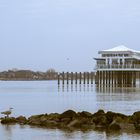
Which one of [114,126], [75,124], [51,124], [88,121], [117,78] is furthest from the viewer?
[117,78]

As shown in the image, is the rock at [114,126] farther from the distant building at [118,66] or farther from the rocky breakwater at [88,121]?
the distant building at [118,66]

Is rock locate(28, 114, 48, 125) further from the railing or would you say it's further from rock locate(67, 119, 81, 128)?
the railing

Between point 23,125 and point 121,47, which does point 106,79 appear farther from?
point 23,125

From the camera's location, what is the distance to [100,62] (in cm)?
8844

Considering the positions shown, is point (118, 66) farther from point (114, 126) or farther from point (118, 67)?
point (114, 126)

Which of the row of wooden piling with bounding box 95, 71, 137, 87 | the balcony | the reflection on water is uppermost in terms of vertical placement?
the balcony

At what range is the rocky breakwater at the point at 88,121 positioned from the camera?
26.9m

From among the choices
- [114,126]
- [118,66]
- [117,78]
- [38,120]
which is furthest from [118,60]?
[114,126]

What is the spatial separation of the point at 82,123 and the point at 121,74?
60963 mm

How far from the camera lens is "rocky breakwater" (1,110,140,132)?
2691cm

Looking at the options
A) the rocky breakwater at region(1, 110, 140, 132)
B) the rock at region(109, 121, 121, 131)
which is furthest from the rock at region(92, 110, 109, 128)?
the rock at region(109, 121, 121, 131)

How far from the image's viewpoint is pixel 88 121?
28188 millimetres

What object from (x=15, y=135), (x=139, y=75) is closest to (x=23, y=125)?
(x=15, y=135)

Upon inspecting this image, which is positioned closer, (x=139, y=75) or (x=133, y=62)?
(x=133, y=62)
